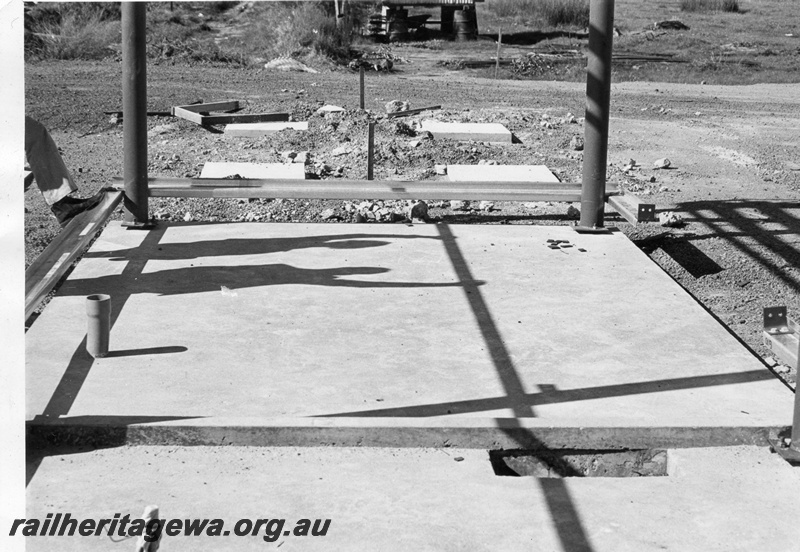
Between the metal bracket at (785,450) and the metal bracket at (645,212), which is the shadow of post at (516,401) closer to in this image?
the metal bracket at (785,450)

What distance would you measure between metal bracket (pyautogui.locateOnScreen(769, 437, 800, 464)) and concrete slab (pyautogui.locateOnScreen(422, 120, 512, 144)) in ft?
28.4

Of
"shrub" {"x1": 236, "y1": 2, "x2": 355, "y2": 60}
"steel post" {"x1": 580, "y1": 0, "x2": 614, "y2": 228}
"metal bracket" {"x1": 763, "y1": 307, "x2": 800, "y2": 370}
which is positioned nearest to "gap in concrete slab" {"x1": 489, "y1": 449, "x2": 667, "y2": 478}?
"metal bracket" {"x1": 763, "y1": 307, "x2": 800, "y2": 370}

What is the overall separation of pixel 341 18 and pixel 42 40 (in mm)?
7448

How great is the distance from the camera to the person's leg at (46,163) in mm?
6758

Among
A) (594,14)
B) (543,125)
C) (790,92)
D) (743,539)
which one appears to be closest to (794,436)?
(743,539)

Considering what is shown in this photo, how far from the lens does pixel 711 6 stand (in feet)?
124

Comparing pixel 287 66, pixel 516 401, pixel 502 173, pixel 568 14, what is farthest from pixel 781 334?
pixel 568 14

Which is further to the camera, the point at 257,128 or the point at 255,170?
the point at 257,128

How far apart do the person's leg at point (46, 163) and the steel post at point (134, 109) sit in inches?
43.9

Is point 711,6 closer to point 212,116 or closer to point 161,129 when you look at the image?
point 212,116

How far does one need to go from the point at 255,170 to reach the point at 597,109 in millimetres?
3906

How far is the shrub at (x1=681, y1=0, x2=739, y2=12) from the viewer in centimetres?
3781

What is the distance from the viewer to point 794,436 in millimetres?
4789

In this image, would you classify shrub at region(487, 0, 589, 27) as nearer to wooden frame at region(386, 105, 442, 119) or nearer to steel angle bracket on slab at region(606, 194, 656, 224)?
wooden frame at region(386, 105, 442, 119)
